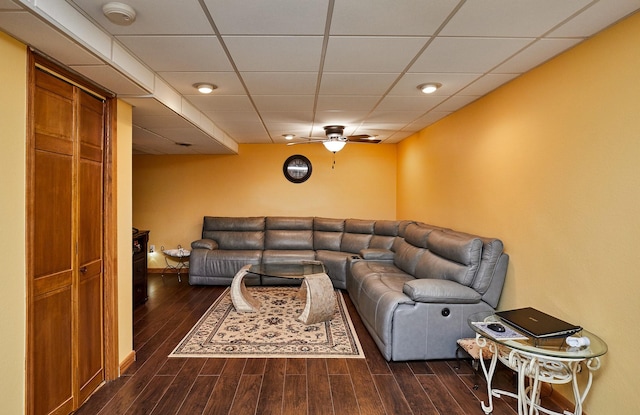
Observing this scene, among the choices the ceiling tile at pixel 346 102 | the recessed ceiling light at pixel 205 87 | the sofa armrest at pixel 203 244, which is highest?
the ceiling tile at pixel 346 102

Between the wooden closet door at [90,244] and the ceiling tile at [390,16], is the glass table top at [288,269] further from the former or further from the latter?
the ceiling tile at [390,16]

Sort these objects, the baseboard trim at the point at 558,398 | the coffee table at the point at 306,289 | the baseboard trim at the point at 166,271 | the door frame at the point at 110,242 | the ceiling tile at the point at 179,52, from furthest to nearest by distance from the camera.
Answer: the baseboard trim at the point at 166,271 < the coffee table at the point at 306,289 < the door frame at the point at 110,242 < the baseboard trim at the point at 558,398 < the ceiling tile at the point at 179,52

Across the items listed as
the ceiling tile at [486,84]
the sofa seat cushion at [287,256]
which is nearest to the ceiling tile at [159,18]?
the ceiling tile at [486,84]

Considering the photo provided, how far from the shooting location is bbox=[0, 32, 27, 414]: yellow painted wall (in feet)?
5.35

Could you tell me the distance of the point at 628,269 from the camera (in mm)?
1793

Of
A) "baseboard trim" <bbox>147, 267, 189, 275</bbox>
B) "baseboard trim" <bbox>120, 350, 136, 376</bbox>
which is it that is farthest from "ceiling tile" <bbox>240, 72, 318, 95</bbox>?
"baseboard trim" <bbox>147, 267, 189, 275</bbox>

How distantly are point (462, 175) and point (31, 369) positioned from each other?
3.88 m

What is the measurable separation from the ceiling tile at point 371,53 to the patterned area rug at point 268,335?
2405mm

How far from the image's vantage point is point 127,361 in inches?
106

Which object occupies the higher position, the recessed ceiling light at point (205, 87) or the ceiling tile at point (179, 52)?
the recessed ceiling light at point (205, 87)

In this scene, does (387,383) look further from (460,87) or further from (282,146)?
(282,146)

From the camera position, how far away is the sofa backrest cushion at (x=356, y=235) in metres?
5.46

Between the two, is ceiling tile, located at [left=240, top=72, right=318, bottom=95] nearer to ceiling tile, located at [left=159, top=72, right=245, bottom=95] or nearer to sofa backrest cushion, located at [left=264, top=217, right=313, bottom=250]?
ceiling tile, located at [left=159, top=72, right=245, bottom=95]

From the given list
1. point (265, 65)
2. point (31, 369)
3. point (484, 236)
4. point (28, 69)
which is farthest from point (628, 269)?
point (28, 69)
